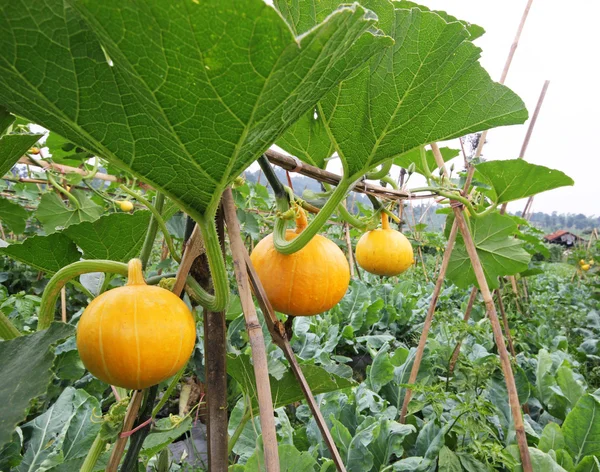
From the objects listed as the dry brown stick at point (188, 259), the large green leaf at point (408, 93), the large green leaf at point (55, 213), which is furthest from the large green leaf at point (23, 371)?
the large green leaf at point (55, 213)

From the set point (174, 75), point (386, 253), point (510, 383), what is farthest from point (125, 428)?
point (510, 383)

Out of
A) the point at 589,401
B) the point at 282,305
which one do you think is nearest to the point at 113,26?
the point at 282,305

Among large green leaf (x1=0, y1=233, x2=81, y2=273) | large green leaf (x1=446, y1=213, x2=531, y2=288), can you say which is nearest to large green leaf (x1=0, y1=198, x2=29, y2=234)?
large green leaf (x1=0, y1=233, x2=81, y2=273)

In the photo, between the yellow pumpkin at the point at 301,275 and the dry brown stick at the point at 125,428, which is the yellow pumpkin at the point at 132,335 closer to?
the dry brown stick at the point at 125,428

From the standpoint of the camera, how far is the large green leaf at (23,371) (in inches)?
16.1

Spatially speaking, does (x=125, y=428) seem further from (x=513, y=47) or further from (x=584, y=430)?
(x=584, y=430)

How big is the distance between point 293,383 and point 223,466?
0.64 feet

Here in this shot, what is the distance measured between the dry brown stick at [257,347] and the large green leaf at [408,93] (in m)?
0.21

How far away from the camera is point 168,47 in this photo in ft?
1.05

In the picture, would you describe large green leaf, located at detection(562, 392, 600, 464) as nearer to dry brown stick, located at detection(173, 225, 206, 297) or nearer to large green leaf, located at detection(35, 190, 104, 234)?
dry brown stick, located at detection(173, 225, 206, 297)

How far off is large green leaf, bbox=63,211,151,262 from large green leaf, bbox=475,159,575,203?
1.11 metres

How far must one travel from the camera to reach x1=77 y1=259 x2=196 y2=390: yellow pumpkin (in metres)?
0.46

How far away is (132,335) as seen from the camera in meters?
0.46

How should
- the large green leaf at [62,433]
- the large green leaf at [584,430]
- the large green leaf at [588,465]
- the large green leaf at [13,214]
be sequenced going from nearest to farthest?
the large green leaf at [62,433] → the large green leaf at [13,214] → the large green leaf at [588,465] → the large green leaf at [584,430]
